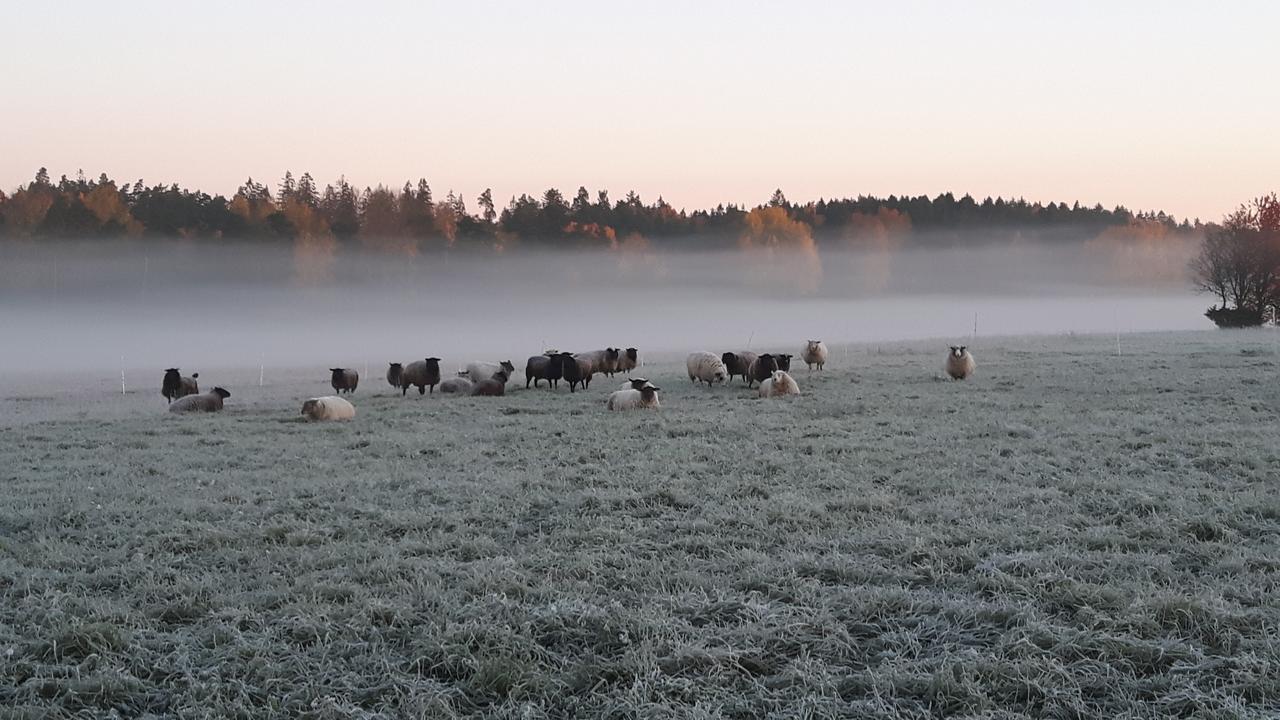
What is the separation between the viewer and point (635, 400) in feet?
62.3

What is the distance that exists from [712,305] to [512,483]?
68.8 m

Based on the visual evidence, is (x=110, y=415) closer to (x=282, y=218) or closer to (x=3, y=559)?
(x=3, y=559)

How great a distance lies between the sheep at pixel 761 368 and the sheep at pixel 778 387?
6.82 ft

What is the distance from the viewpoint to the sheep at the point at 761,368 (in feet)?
77.6

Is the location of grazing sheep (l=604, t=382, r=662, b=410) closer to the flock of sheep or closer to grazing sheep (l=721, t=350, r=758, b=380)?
the flock of sheep

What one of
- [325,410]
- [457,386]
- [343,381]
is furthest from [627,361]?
[325,410]

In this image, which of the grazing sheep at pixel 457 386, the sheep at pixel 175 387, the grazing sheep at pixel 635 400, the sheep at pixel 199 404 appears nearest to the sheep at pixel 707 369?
the grazing sheep at pixel 635 400

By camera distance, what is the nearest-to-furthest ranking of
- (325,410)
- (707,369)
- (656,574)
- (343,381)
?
(656,574)
(325,410)
(707,369)
(343,381)

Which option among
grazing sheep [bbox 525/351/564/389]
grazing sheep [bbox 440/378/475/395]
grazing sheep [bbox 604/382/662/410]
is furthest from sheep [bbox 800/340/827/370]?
grazing sheep [bbox 440/378/475/395]

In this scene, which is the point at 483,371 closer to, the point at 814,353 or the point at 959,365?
the point at 814,353

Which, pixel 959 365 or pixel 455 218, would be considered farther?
pixel 455 218

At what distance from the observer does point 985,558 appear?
23.5 ft

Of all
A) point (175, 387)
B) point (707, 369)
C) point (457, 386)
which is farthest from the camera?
point (707, 369)

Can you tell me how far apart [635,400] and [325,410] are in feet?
22.9
